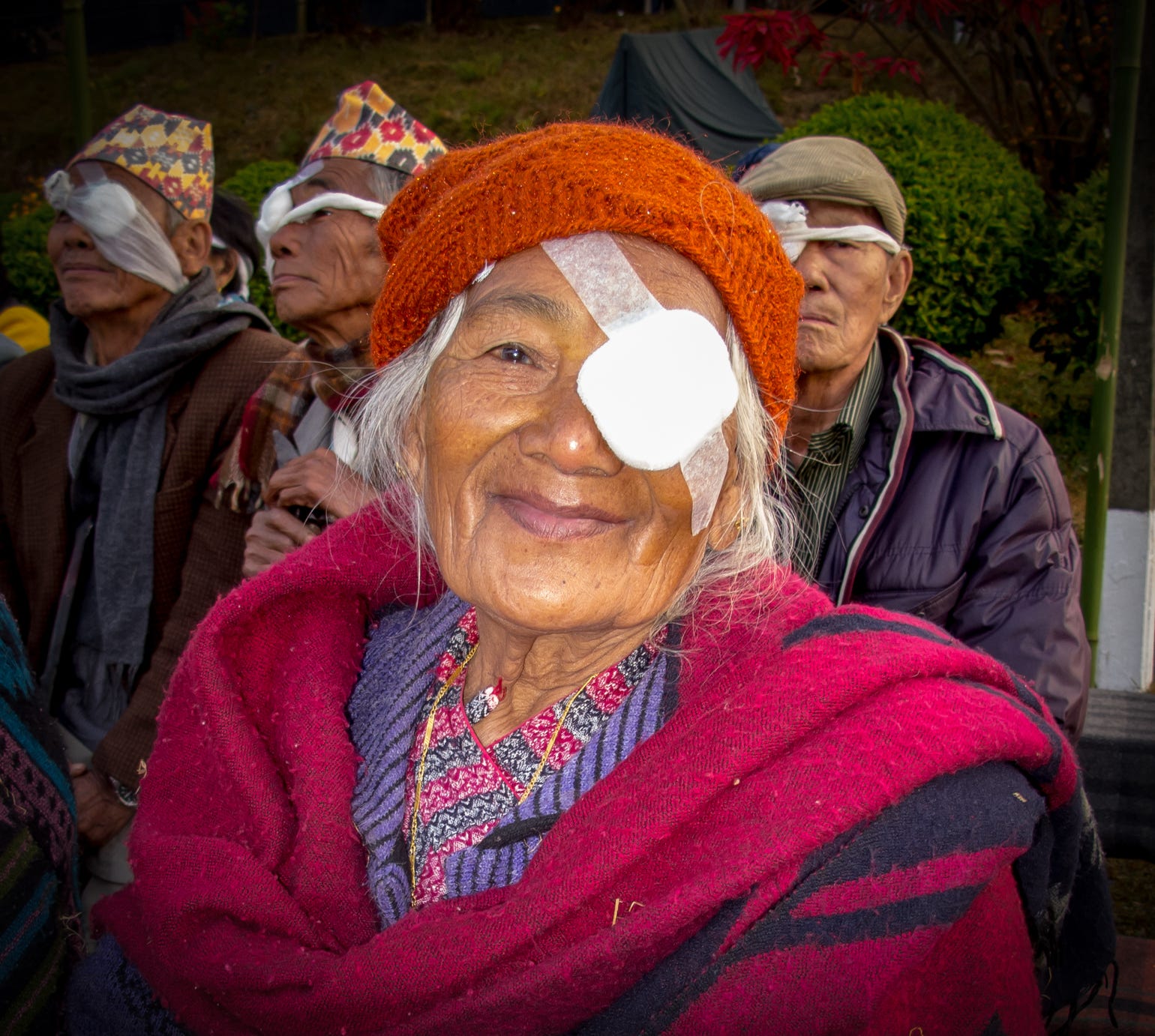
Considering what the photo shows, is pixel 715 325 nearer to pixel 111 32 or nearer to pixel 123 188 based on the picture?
pixel 123 188

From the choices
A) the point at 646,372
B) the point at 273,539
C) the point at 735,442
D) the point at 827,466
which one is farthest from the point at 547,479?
the point at 827,466

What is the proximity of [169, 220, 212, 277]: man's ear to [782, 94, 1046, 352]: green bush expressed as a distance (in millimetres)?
3599

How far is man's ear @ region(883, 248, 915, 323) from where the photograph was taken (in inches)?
114

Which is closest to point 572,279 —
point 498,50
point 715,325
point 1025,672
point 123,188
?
point 715,325

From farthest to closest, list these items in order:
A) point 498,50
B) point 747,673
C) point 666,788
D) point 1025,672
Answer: point 498,50 < point 1025,672 < point 747,673 < point 666,788

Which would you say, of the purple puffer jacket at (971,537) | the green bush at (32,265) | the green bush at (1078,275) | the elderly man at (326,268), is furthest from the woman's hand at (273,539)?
the green bush at (32,265)

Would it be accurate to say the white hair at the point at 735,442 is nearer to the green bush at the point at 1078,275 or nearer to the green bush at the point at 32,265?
the green bush at the point at 1078,275

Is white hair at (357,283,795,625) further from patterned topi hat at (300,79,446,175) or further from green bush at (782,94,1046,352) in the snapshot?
green bush at (782,94,1046,352)

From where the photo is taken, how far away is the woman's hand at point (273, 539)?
2.29 metres

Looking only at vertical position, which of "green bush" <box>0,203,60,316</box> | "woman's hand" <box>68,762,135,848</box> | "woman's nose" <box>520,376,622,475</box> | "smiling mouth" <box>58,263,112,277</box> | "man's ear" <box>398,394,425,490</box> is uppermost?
"woman's nose" <box>520,376,622,475</box>

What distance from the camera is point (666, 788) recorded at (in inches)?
48.2

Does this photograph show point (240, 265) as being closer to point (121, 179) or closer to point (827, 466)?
point (121, 179)

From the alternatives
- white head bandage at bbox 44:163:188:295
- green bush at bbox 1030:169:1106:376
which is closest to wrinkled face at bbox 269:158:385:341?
white head bandage at bbox 44:163:188:295

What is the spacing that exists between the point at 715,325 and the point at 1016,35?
7.49 m
